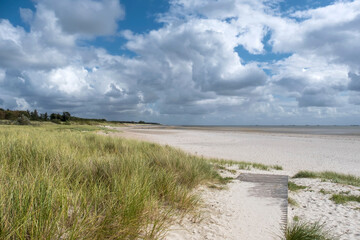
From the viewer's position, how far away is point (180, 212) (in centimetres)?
410

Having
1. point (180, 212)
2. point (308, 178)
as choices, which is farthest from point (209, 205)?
point (308, 178)

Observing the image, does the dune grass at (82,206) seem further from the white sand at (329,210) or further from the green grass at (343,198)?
the green grass at (343,198)

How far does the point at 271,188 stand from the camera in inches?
253

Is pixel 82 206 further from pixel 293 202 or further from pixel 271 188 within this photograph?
pixel 271 188

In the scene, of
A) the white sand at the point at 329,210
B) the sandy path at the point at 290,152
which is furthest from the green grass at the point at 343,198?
the sandy path at the point at 290,152

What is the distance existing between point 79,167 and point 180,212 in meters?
2.33

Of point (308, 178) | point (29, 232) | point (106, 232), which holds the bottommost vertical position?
point (308, 178)

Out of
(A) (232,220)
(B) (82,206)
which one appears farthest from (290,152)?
(B) (82,206)

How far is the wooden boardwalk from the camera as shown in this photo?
4.93m

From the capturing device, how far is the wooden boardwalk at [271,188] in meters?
4.93

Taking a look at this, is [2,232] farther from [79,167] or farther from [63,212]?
[79,167]

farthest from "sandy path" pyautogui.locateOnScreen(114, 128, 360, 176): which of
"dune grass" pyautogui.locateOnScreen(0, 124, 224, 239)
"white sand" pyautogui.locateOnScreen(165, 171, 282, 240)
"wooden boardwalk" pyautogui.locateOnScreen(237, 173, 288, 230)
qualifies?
"dune grass" pyautogui.locateOnScreen(0, 124, 224, 239)

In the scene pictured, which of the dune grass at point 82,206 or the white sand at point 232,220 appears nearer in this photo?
the dune grass at point 82,206

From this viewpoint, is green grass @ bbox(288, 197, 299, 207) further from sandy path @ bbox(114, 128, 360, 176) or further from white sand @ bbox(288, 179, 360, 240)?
sandy path @ bbox(114, 128, 360, 176)
